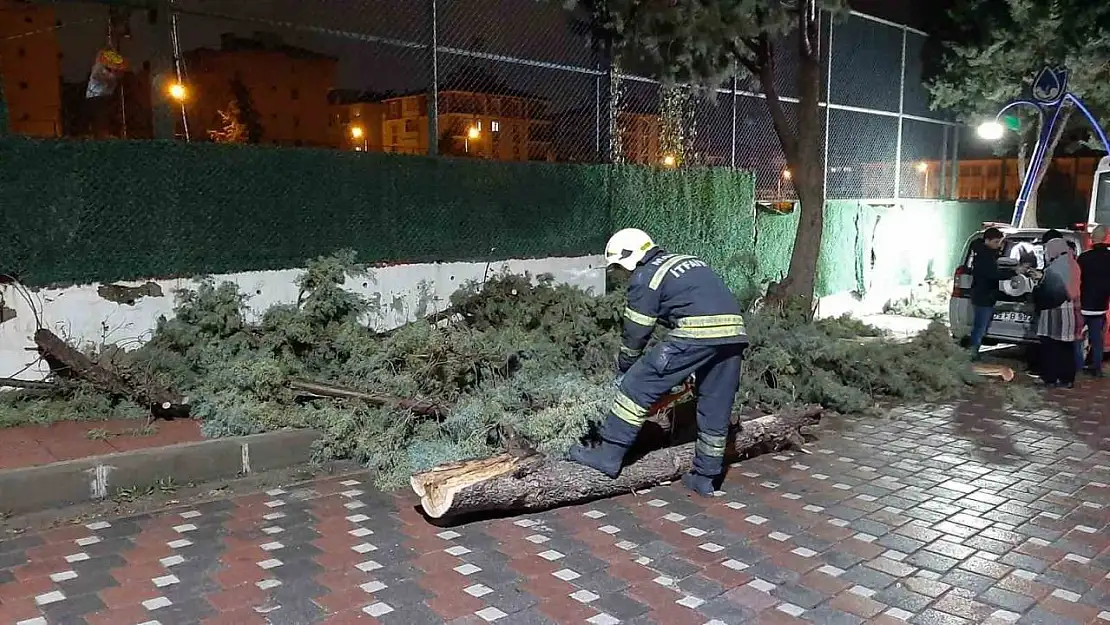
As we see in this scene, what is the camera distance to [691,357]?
17.8 feet

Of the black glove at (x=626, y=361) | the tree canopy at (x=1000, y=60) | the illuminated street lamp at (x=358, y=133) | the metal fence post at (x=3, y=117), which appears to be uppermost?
the tree canopy at (x=1000, y=60)

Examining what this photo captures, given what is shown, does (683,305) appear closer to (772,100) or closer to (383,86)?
(383,86)

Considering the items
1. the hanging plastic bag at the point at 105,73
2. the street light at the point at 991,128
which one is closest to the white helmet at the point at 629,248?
the hanging plastic bag at the point at 105,73

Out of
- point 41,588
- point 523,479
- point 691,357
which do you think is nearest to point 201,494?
point 41,588

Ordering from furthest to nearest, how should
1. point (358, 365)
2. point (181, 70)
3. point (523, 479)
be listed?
point (181, 70) < point (358, 365) < point (523, 479)

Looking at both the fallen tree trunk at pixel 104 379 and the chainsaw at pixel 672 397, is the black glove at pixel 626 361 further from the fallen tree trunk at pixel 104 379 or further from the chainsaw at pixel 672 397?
the fallen tree trunk at pixel 104 379

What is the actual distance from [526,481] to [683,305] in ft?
→ 4.77

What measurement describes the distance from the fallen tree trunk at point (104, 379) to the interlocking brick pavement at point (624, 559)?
4.14 feet

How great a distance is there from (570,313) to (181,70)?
4.14 metres

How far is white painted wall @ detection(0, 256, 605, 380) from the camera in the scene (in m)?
6.62

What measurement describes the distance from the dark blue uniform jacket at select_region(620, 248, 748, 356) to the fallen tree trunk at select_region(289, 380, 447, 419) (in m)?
1.64

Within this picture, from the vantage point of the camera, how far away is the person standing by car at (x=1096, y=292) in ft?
30.8

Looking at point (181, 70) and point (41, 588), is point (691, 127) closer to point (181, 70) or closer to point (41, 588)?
point (181, 70)

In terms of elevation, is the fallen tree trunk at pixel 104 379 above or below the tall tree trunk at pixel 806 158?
below
